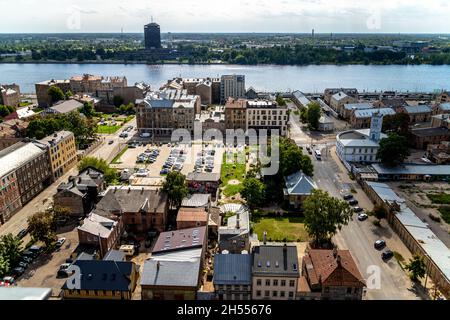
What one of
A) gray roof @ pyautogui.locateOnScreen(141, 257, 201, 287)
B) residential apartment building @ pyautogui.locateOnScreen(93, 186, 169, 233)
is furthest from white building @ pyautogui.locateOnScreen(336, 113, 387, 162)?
gray roof @ pyautogui.locateOnScreen(141, 257, 201, 287)

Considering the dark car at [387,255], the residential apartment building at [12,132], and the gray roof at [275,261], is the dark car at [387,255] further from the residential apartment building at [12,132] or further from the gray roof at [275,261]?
the residential apartment building at [12,132]

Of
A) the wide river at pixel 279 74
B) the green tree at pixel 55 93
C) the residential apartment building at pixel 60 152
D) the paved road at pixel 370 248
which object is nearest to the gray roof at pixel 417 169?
the paved road at pixel 370 248

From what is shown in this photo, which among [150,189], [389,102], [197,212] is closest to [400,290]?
[197,212]

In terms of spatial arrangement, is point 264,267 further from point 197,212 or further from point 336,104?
point 336,104

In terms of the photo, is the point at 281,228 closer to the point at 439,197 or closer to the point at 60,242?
the point at 439,197

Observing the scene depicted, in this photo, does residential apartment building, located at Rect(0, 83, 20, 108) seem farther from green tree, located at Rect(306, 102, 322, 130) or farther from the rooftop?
the rooftop

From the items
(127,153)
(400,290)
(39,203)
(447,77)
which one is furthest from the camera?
(447,77)
